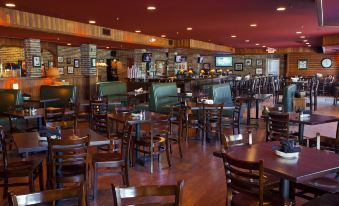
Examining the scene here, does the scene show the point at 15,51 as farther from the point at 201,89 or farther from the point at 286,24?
the point at 286,24

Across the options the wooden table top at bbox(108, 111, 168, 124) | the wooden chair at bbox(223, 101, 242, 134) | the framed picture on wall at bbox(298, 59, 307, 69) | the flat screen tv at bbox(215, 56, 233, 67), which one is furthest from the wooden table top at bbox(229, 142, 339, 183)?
the flat screen tv at bbox(215, 56, 233, 67)

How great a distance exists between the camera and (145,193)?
209 centimetres

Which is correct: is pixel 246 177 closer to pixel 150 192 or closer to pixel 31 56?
pixel 150 192

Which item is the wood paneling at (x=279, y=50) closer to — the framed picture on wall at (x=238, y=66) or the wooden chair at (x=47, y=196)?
the framed picture on wall at (x=238, y=66)

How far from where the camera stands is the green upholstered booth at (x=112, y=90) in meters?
10.8

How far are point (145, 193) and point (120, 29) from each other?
9.90 meters

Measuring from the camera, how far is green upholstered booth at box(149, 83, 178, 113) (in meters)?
9.16

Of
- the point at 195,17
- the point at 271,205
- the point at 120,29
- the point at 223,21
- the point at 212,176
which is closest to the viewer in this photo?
the point at 271,205

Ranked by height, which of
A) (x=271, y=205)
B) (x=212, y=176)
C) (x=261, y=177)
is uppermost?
(x=261, y=177)

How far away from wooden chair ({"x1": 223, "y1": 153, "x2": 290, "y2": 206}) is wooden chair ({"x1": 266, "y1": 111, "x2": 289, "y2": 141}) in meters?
2.38

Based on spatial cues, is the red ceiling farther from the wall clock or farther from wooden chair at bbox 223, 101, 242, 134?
the wall clock

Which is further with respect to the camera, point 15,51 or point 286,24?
point 15,51

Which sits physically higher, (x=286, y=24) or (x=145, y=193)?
(x=286, y=24)

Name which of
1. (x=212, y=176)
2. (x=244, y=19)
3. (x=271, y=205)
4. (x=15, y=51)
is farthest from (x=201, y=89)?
(x=271, y=205)
